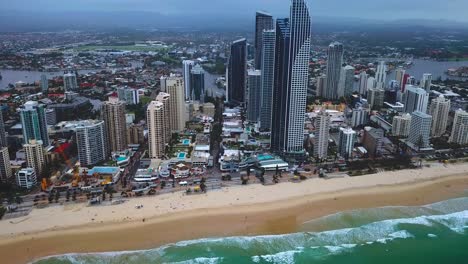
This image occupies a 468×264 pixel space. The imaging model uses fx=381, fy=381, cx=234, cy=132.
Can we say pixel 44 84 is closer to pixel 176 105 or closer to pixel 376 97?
pixel 176 105

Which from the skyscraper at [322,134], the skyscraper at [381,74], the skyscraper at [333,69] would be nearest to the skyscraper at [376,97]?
the skyscraper at [333,69]

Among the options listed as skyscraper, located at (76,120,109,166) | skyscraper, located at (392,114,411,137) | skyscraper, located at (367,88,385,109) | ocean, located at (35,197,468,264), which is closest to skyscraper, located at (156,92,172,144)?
skyscraper, located at (76,120,109,166)

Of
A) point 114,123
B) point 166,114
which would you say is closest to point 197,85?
point 166,114

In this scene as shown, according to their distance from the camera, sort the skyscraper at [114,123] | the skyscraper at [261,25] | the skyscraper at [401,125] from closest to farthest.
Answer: the skyscraper at [114,123] < the skyscraper at [401,125] < the skyscraper at [261,25]

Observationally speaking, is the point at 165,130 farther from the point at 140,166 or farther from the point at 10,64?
the point at 10,64

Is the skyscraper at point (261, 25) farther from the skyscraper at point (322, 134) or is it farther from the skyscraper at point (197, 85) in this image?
the skyscraper at point (322, 134)

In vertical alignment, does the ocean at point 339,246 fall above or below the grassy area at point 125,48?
below

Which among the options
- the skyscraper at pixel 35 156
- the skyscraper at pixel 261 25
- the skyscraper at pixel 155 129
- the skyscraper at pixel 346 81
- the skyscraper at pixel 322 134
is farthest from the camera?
the skyscraper at pixel 346 81

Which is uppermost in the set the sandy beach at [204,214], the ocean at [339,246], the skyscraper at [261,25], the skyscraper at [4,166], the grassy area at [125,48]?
the skyscraper at [261,25]
